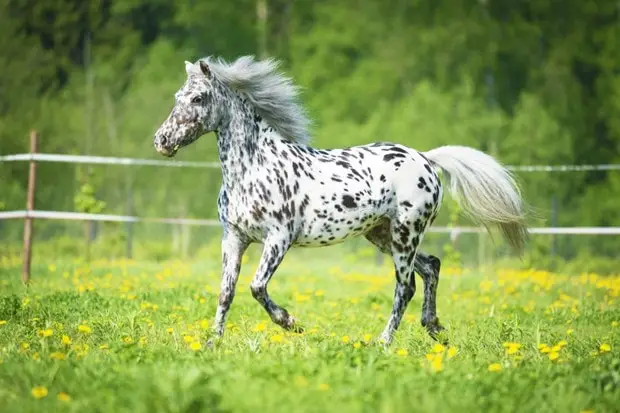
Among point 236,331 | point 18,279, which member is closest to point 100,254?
point 18,279

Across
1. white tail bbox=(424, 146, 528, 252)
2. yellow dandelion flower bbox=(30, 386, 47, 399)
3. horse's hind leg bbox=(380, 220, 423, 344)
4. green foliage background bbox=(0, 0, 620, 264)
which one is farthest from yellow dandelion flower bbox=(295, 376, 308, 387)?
green foliage background bbox=(0, 0, 620, 264)

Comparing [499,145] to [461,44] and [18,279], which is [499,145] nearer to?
[461,44]

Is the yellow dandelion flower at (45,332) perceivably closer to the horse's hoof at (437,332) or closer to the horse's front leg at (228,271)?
the horse's front leg at (228,271)

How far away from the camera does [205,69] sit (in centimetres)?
646

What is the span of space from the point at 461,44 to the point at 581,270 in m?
7.42

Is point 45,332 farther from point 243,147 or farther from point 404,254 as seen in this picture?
point 404,254

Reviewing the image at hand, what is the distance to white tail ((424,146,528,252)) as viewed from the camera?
24.5ft

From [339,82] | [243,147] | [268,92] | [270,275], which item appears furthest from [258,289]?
[339,82]

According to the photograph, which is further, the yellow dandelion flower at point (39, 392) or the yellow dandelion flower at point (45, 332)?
the yellow dandelion flower at point (45, 332)

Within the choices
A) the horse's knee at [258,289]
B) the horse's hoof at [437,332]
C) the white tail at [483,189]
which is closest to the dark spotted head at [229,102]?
the horse's knee at [258,289]

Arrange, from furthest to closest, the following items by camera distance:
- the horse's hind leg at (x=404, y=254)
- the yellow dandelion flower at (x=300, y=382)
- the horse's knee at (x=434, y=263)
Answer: the horse's knee at (x=434, y=263)
the horse's hind leg at (x=404, y=254)
the yellow dandelion flower at (x=300, y=382)

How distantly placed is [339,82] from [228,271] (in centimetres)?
1648

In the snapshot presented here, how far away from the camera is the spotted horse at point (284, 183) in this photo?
639 cm

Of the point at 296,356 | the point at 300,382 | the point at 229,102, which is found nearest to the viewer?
the point at 300,382
